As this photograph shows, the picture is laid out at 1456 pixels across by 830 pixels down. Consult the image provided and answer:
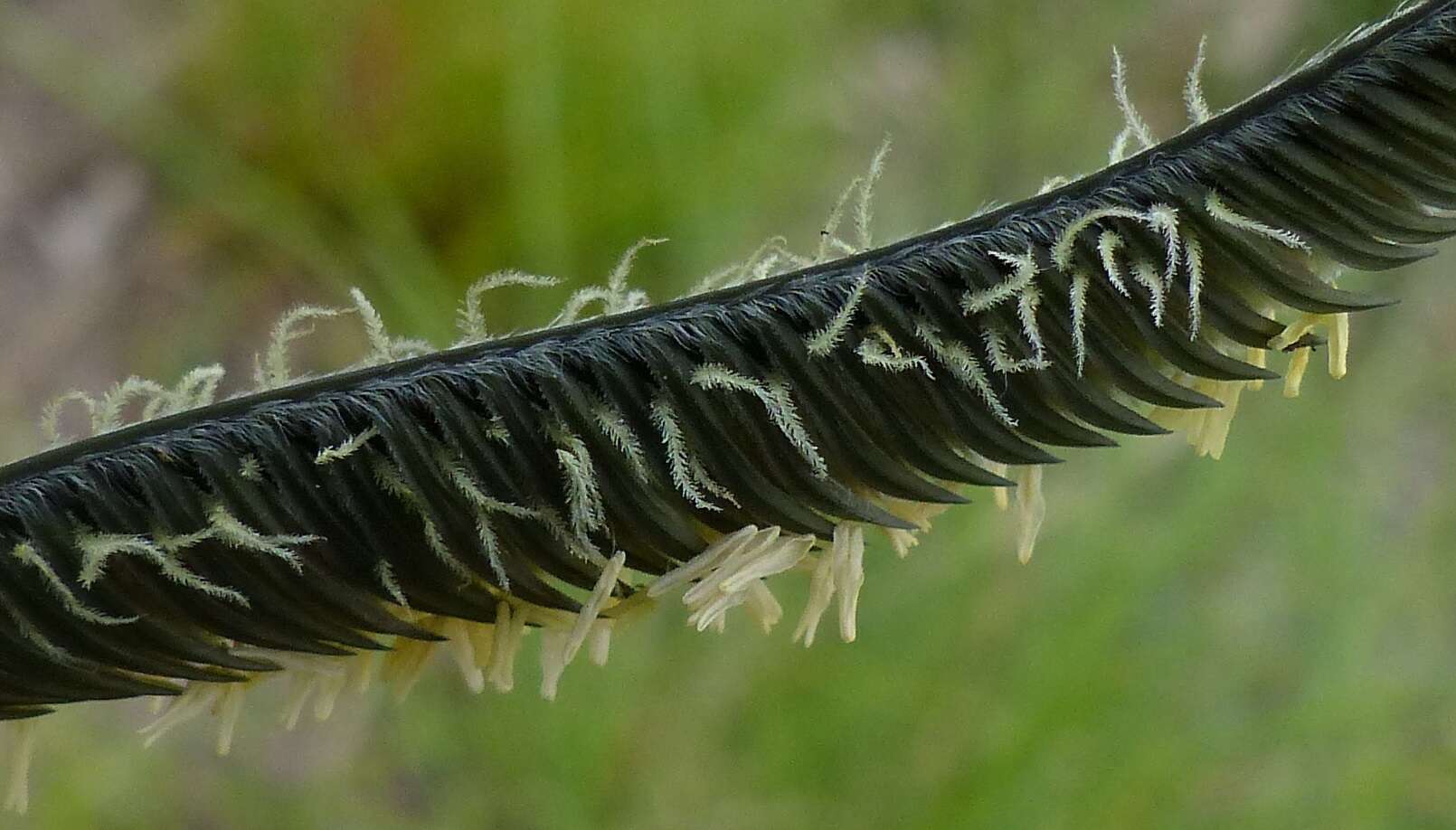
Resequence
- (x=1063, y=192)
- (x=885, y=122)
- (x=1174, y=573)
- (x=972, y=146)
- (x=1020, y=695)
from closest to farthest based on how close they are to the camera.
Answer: (x=1063, y=192) → (x=1020, y=695) → (x=1174, y=573) → (x=972, y=146) → (x=885, y=122)

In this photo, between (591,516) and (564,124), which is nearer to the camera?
(591,516)

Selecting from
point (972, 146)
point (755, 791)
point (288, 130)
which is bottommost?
point (755, 791)

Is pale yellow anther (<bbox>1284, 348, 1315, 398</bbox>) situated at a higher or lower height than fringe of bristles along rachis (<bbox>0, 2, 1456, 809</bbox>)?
lower

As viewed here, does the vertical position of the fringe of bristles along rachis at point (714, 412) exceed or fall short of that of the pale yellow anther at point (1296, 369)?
it exceeds it

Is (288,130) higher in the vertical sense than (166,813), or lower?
higher

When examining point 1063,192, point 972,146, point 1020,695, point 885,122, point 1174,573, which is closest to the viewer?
point 1063,192

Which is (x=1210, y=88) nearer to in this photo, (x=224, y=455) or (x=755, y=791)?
(x=755, y=791)

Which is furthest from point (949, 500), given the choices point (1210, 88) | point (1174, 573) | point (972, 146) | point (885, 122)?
point (1210, 88)
